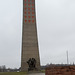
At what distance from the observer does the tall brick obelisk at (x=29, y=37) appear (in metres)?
20.9

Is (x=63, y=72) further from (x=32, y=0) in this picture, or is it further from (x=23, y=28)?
(x=32, y=0)

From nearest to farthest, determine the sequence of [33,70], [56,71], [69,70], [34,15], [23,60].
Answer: [69,70]
[56,71]
[33,70]
[23,60]
[34,15]

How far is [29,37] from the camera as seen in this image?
2150 cm

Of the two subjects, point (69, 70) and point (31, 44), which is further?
point (31, 44)

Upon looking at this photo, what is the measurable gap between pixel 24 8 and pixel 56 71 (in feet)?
59.6

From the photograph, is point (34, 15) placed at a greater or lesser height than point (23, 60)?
greater

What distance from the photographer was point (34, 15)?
2220 centimetres

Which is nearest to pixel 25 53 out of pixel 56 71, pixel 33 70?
pixel 33 70

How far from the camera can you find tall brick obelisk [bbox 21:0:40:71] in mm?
20906

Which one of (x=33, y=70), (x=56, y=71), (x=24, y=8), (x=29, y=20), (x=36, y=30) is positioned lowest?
(x=33, y=70)

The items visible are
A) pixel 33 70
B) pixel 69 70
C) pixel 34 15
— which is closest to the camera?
pixel 69 70

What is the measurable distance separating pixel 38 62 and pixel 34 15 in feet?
20.7

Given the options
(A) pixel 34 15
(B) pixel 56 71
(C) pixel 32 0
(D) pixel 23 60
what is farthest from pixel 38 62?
(B) pixel 56 71

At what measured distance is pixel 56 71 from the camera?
5102mm
